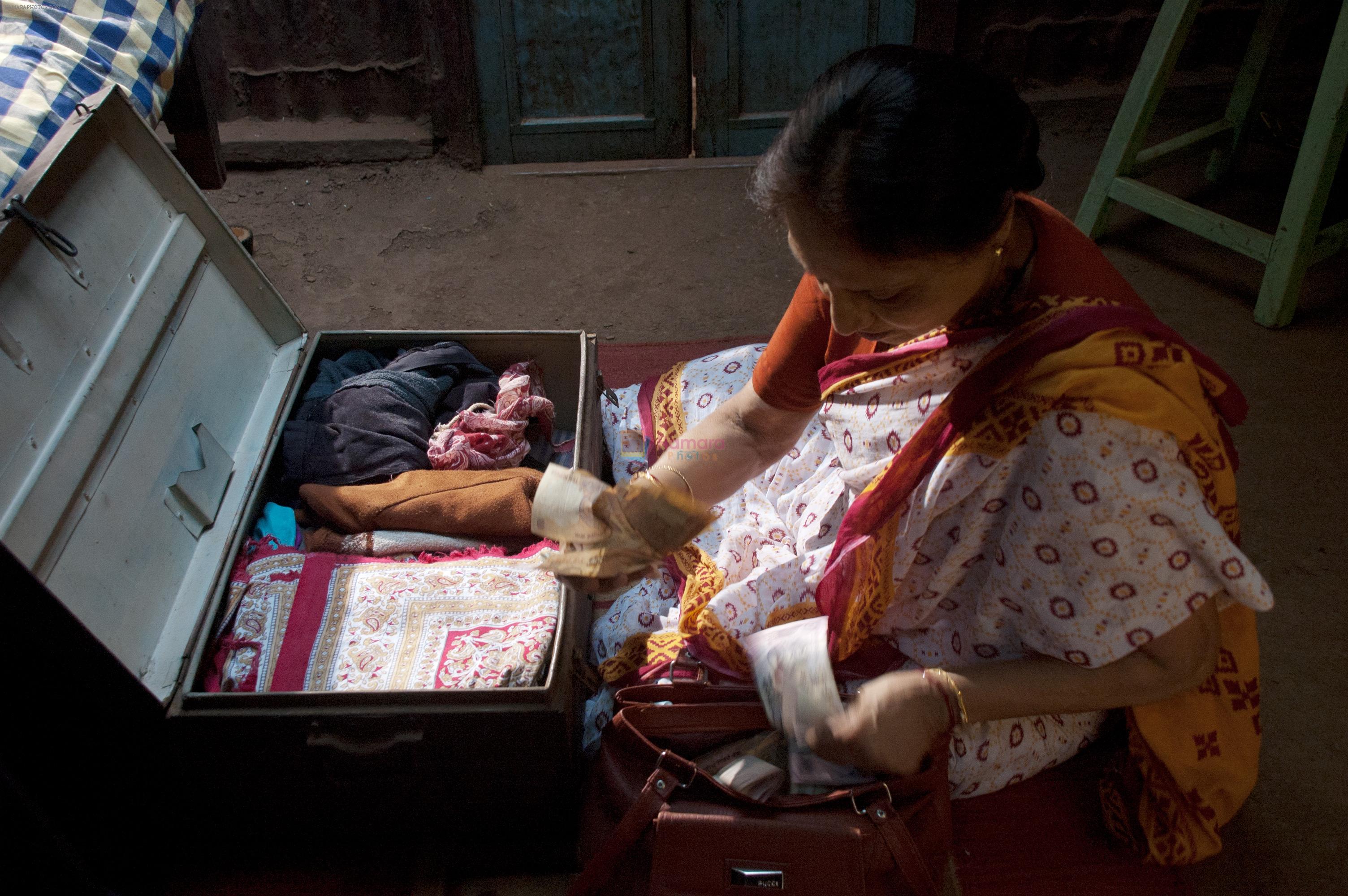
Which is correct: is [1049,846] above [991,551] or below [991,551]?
below

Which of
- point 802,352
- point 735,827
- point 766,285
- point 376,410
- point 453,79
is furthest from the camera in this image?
point 453,79

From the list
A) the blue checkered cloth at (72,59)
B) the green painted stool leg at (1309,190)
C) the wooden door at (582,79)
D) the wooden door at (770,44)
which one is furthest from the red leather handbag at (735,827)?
the wooden door at (582,79)

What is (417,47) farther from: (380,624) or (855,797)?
(855,797)

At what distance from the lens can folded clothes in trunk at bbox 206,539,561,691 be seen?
142cm

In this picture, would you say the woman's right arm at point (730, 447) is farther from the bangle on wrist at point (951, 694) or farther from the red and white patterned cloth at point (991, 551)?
the bangle on wrist at point (951, 694)

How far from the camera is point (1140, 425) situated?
1.01m

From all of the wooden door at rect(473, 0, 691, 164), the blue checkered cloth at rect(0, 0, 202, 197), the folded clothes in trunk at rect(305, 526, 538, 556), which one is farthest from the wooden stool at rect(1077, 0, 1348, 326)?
the blue checkered cloth at rect(0, 0, 202, 197)

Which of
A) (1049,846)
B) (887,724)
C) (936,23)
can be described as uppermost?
(936,23)

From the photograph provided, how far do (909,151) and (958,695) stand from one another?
2.14ft

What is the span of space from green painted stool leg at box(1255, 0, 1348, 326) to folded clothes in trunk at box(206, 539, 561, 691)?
7.45ft

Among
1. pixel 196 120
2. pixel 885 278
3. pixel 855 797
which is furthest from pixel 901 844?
pixel 196 120

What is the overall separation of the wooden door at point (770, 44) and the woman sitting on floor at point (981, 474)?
7.53ft

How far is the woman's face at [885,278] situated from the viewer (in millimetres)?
975

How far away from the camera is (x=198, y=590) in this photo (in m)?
1.50
